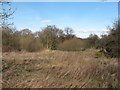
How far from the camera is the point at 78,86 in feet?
11.7

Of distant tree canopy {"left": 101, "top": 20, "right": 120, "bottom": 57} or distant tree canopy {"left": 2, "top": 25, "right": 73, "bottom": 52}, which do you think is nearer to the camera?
distant tree canopy {"left": 101, "top": 20, "right": 120, "bottom": 57}

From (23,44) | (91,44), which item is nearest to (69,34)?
(91,44)

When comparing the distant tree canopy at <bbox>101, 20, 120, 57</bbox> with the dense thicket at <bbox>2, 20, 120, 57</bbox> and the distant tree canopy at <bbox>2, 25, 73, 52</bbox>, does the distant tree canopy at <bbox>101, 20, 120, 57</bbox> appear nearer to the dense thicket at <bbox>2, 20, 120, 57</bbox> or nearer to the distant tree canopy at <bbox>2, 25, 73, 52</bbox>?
the dense thicket at <bbox>2, 20, 120, 57</bbox>

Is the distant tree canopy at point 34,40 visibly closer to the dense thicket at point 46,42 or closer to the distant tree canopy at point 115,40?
the dense thicket at point 46,42

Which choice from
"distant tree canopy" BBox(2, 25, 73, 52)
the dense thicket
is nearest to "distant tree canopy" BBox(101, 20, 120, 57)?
the dense thicket

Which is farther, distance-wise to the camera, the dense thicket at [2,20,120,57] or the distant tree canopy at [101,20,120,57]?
the dense thicket at [2,20,120,57]

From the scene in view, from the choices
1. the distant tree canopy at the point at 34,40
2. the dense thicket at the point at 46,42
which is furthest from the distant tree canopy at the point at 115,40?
the distant tree canopy at the point at 34,40

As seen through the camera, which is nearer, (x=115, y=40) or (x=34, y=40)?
(x=115, y=40)

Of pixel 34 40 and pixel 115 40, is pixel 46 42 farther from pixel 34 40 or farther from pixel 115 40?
pixel 115 40

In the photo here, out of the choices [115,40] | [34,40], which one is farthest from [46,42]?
[115,40]

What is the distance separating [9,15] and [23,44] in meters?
12.4

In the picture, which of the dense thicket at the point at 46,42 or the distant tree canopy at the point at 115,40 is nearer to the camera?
the distant tree canopy at the point at 115,40

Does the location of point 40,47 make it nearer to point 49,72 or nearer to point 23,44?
point 23,44

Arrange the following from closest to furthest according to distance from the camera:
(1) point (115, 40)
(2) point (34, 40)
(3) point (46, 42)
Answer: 1. (1) point (115, 40)
2. (2) point (34, 40)
3. (3) point (46, 42)
